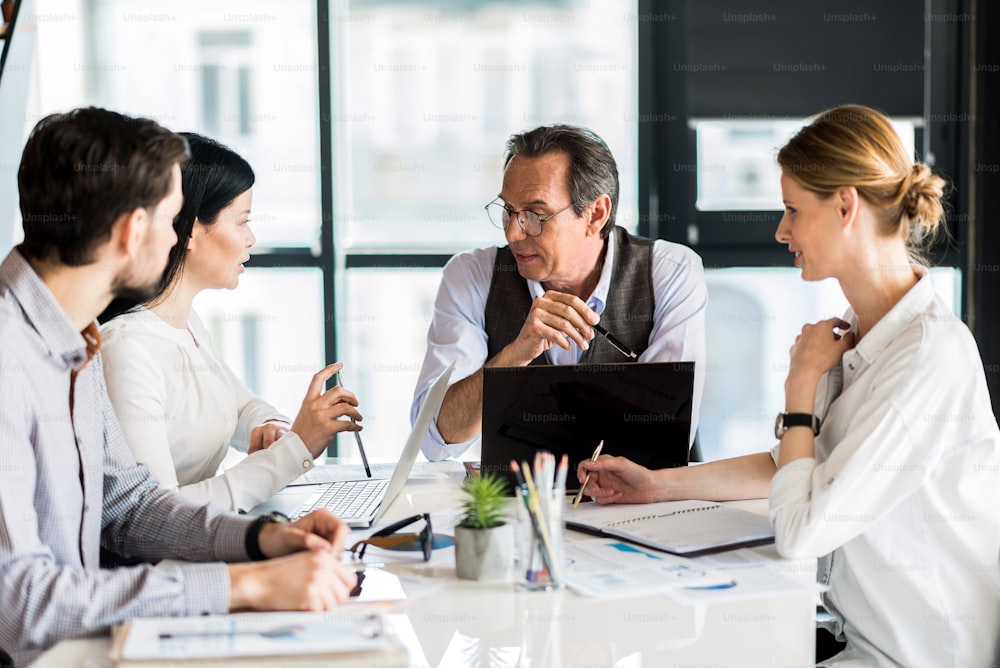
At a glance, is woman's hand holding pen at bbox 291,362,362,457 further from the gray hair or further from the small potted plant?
the gray hair

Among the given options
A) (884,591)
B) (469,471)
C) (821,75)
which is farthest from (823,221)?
(821,75)

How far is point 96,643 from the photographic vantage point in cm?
114

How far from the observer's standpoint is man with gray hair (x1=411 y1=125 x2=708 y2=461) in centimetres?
247

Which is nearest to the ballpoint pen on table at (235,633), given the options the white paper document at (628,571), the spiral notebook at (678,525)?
the white paper document at (628,571)

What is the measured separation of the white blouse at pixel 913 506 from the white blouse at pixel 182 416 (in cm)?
90

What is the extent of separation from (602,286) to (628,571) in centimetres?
121

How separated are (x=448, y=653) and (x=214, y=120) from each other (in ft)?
10.8

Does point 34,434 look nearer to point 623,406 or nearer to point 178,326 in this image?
point 178,326

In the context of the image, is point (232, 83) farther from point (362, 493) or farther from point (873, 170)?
point (873, 170)

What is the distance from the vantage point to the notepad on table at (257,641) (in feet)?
3.47

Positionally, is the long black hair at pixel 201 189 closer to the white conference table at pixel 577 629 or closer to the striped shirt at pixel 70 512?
the striped shirt at pixel 70 512

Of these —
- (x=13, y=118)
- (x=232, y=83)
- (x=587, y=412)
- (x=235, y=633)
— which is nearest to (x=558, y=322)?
(x=587, y=412)

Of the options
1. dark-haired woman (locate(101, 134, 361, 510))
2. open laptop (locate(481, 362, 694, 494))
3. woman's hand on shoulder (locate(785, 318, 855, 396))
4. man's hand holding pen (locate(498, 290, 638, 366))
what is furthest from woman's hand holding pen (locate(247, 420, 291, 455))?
woman's hand on shoulder (locate(785, 318, 855, 396))

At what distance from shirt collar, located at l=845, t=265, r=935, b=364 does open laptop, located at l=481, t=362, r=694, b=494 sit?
33cm
